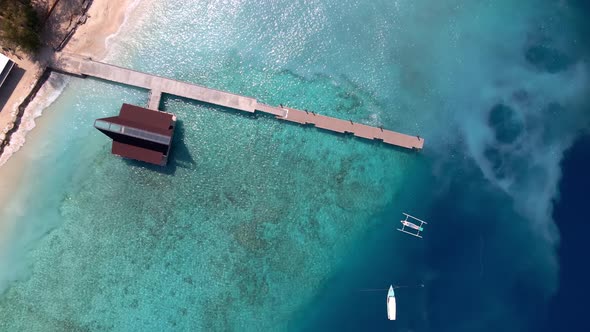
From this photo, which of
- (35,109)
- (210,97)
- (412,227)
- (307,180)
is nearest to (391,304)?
(412,227)

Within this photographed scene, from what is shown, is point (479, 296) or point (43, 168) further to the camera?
point (479, 296)

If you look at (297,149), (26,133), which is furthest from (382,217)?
(26,133)

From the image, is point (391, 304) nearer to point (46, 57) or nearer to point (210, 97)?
point (210, 97)

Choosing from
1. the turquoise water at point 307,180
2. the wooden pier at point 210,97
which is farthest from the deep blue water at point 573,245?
the wooden pier at point 210,97

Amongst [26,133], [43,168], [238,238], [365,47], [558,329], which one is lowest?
[558,329]

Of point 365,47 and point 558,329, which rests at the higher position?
point 365,47

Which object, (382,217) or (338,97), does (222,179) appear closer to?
(338,97)
